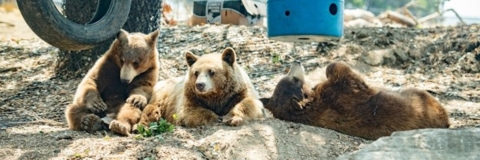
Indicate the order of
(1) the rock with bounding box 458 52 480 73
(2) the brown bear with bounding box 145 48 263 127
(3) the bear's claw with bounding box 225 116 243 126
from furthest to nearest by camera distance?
(1) the rock with bounding box 458 52 480 73 < (2) the brown bear with bounding box 145 48 263 127 < (3) the bear's claw with bounding box 225 116 243 126

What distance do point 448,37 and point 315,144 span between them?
6.36m

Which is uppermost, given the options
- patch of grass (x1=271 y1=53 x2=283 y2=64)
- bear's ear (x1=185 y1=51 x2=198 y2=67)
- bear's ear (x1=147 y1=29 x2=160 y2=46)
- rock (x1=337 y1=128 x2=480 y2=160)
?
bear's ear (x1=147 y1=29 x2=160 y2=46)

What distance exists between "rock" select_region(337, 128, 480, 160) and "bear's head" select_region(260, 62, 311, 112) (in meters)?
1.08

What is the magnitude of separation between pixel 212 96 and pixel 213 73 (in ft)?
0.77

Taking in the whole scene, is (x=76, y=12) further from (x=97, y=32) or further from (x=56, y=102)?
(x=97, y=32)

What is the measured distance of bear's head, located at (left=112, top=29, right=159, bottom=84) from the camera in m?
6.02

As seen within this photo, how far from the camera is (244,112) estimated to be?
5551 millimetres

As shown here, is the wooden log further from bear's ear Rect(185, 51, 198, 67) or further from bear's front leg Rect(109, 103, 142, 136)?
bear's front leg Rect(109, 103, 142, 136)

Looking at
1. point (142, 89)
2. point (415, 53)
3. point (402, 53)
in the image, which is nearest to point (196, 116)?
point (142, 89)

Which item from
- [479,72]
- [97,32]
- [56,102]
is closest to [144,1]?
[56,102]

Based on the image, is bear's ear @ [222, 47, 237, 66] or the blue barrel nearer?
bear's ear @ [222, 47, 237, 66]

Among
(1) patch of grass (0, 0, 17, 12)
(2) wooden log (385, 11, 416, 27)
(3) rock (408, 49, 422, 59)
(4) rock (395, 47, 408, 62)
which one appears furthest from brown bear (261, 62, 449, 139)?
(1) patch of grass (0, 0, 17, 12)

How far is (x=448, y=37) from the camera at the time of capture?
34.9ft

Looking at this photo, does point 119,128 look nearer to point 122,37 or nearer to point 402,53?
point 122,37
